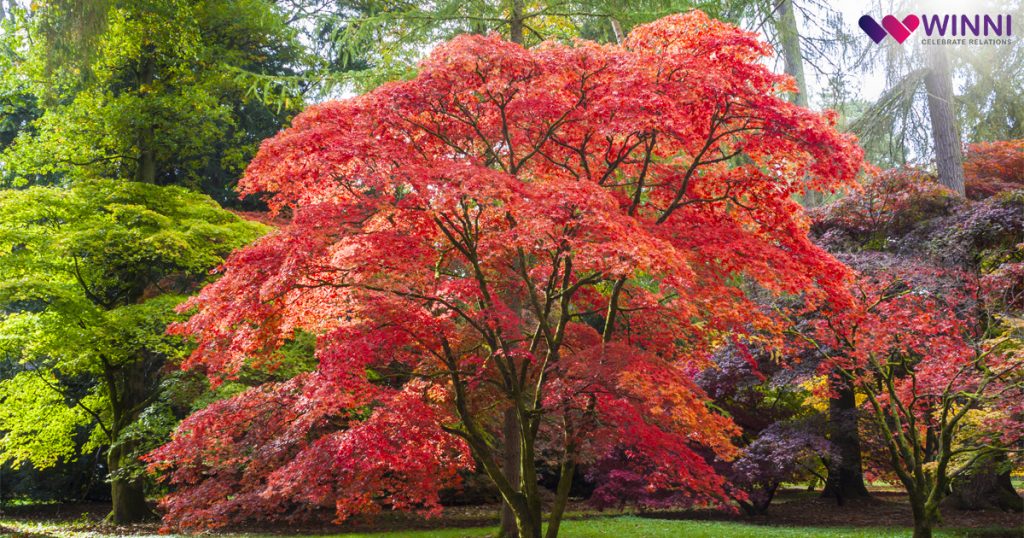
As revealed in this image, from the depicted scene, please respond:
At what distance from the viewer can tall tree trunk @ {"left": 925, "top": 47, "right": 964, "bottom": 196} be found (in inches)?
502

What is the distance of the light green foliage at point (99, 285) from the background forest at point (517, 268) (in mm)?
72

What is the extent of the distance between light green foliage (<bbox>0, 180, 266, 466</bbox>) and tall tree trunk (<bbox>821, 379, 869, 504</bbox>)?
9843 mm

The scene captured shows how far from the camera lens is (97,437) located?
1434 centimetres

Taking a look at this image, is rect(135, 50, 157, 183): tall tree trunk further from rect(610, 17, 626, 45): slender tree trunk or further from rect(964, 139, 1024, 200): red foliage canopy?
Answer: rect(964, 139, 1024, 200): red foliage canopy

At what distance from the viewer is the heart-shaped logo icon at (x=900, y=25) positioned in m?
12.9

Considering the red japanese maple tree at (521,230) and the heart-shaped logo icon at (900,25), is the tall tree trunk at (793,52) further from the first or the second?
the red japanese maple tree at (521,230)

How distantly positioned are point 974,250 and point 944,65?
4972 millimetres

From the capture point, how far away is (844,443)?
39.3ft

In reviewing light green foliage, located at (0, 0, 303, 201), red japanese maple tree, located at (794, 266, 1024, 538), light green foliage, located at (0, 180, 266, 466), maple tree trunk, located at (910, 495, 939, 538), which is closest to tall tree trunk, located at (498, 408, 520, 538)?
red japanese maple tree, located at (794, 266, 1024, 538)

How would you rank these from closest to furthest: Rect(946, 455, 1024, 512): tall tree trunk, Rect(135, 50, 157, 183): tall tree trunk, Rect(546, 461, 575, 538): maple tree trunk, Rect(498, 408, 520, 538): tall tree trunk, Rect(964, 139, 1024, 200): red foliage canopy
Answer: Rect(546, 461, 575, 538): maple tree trunk, Rect(498, 408, 520, 538): tall tree trunk, Rect(946, 455, 1024, 512): tall tree trunk, Rect(135, 50, 157, 183): tall tree trunk, Rect(964, 139, 1024, 200): red foliage canopy

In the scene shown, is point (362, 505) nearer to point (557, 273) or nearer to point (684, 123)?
point (557, 273)

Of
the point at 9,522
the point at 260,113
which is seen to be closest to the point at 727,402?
the point at 260,113

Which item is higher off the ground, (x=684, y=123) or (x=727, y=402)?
(x=684, y=123)

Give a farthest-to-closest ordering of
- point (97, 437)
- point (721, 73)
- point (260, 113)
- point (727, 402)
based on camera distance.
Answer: point (260, 113) → point (97, 437) → point (727, 402) → point (721, 73)
